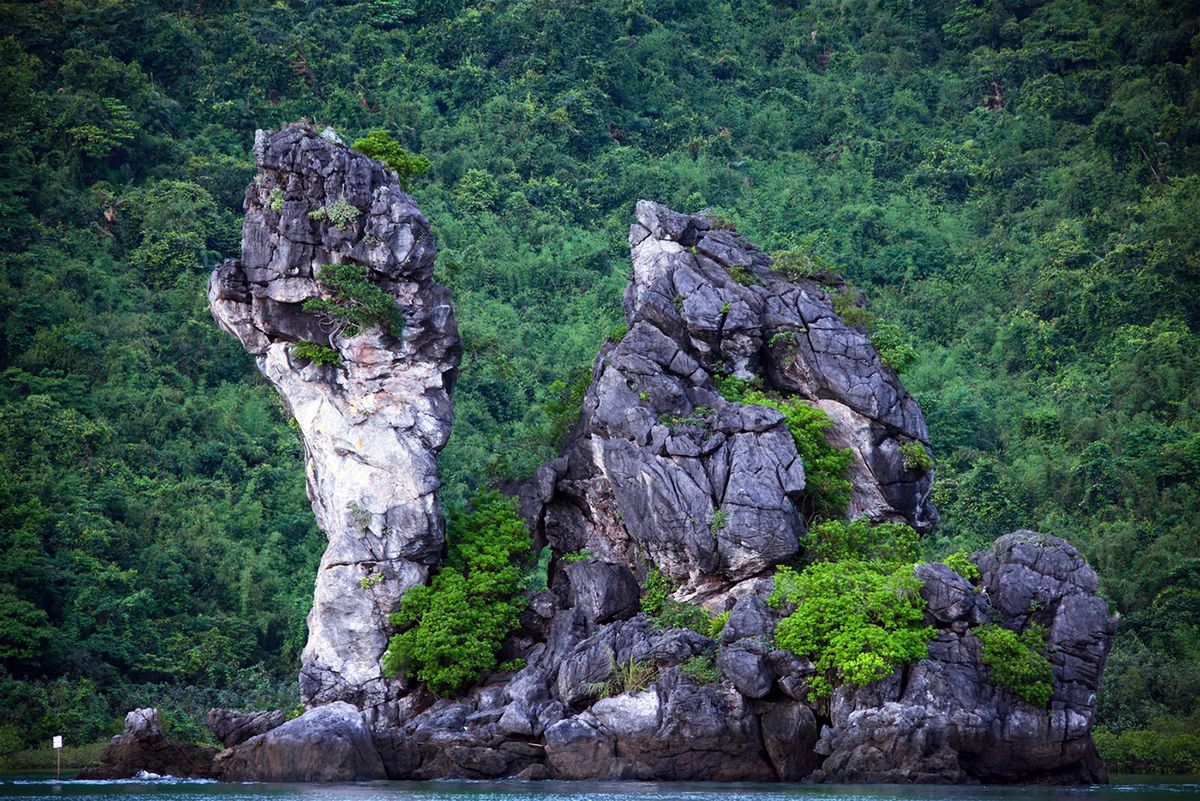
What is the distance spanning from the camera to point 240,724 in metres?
34.1

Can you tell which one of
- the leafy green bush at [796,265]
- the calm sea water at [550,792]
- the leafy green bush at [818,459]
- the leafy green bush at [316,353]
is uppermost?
the leafy green bush at [796,265]

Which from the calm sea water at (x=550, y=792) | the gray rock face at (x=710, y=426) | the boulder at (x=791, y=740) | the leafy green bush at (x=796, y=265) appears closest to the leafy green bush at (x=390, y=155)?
the gray rock face at (x=710, y=426)

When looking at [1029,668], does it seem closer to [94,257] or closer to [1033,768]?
[1033,768]

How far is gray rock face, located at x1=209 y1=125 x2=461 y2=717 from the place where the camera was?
1372 inches

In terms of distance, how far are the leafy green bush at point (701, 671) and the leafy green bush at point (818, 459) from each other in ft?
17.2

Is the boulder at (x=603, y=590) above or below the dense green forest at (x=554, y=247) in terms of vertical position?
below

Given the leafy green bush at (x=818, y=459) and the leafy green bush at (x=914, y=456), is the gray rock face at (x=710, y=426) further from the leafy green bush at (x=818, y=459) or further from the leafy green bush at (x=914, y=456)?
the leafy green bush at (x=818, y=459)

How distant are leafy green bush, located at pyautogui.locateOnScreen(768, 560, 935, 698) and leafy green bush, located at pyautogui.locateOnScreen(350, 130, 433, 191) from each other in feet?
43.1

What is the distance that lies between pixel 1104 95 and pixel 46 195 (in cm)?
4087

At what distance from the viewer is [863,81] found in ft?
244

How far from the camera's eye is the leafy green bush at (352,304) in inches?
1385

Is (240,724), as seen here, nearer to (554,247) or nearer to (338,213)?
(338,213)

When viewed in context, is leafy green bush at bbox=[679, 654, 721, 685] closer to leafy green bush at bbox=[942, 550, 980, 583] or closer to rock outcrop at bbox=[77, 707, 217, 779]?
leafy green bush at bbox=[942, 550, 980, 583]

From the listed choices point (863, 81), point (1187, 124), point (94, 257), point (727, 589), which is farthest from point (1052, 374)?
point (94, 257)
